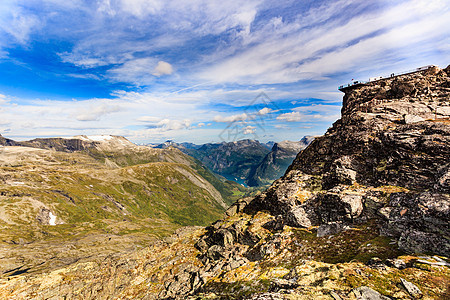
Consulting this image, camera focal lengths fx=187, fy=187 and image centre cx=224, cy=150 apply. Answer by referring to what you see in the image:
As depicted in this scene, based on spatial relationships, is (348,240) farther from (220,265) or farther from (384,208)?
(220,265)

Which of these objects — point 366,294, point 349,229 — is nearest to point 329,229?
point 349,229

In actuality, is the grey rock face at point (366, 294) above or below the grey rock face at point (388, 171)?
below

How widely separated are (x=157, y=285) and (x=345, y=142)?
58745mm

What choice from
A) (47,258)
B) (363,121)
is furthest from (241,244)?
(47,258)

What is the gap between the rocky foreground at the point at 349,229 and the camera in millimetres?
19188

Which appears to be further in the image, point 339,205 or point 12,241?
point 12,241

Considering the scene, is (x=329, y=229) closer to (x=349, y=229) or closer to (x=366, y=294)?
(x=349, y=229)

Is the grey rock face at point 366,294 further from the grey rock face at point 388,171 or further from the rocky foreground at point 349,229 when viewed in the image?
the grey rock face at point 388,171

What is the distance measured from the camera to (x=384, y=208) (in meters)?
28.0

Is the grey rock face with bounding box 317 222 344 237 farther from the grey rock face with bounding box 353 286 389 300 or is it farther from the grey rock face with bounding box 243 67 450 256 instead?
the grey rock face with bounding box 353 286 389 300

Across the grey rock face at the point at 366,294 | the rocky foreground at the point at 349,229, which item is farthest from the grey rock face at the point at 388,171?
the grey rock face at the point at 366,294

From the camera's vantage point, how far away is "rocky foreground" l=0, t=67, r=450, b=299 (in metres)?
19.2

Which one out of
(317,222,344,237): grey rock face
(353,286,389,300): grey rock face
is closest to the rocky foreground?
(353,286,389,300): grey rock face

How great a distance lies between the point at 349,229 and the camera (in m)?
29.0
